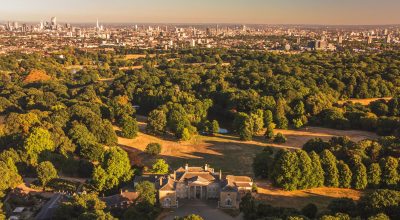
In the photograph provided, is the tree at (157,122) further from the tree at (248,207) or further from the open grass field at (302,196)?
the tree at (248,207)

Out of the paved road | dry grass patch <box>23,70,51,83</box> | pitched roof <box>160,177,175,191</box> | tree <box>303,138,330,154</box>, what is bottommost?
the paved road

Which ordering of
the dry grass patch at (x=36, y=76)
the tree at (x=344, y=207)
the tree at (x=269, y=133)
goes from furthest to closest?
1. the dry grass patch at (x=36, y=76)
2. the tree at (x=269, y=133)
3. the tree at (x=344, y=207)

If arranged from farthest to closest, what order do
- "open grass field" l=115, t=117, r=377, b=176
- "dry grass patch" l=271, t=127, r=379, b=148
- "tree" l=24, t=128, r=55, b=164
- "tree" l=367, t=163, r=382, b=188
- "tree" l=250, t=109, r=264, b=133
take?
"tree" l=250, t=109, r=264, b=133
"dry grass patch" l=271, t=127, r=379, b=148
"open grass field" l=115, t=117, r=377, b=176
"tree" l=24, t=128, r=55, b=164
"tree" l=367, t=163, r=382, b=188

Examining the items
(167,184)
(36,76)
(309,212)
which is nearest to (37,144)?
(167,184)

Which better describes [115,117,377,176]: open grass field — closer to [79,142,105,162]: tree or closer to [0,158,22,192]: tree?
[79,142,105,162]: tree

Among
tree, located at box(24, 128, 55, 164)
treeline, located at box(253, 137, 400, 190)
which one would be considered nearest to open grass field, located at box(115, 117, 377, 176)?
treeline, located at box(253, 137, 400, 190)

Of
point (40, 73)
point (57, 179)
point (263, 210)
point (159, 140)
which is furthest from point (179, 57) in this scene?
point (263, 210)

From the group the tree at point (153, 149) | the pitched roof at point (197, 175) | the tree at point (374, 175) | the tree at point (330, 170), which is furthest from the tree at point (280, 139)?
the pitched roof at point (197, 175)
